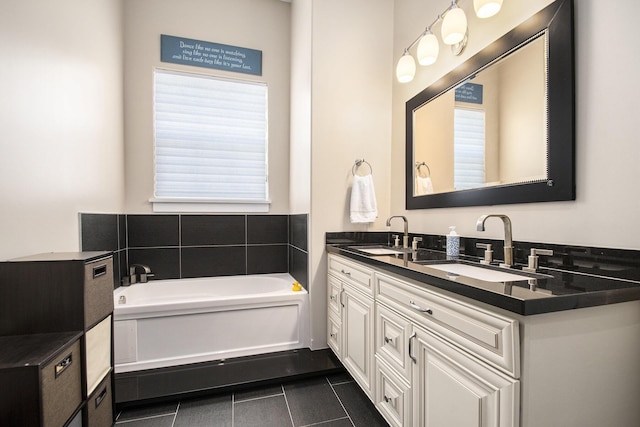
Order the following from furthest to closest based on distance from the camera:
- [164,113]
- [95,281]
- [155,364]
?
[164,113] < [155,364] < [95,281]

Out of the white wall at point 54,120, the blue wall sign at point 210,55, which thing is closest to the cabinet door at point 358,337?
the white wall at point 54,120

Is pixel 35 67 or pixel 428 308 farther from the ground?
pixel 35 67

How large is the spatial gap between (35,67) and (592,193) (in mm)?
2535

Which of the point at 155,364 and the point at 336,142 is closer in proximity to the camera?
the point at 155,364

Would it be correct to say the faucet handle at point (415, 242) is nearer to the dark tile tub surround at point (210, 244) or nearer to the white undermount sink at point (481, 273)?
the white undermount sink at point (481, 273)

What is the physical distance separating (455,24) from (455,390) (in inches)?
67.9

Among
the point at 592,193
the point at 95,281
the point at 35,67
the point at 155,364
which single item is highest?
the point at 35,67

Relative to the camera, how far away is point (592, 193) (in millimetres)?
1081

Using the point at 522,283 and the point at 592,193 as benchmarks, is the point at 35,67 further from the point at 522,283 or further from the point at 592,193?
the point at 592,193

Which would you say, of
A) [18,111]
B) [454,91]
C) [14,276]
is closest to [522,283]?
[454,91]

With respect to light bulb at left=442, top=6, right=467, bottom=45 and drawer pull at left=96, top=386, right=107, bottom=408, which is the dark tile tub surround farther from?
light bulb at left=442, top=6, right=467, bottom=45

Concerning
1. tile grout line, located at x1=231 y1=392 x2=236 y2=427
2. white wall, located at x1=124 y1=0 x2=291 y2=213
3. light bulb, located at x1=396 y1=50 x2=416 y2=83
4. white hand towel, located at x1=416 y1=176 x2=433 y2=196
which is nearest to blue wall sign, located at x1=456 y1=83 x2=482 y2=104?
light bulb, located at x1=396 y1=50 x2=416 y2=83

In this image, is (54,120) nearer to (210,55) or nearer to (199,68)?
(199,68)

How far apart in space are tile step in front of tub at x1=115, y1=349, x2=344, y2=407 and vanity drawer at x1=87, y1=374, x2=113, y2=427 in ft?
0.70
